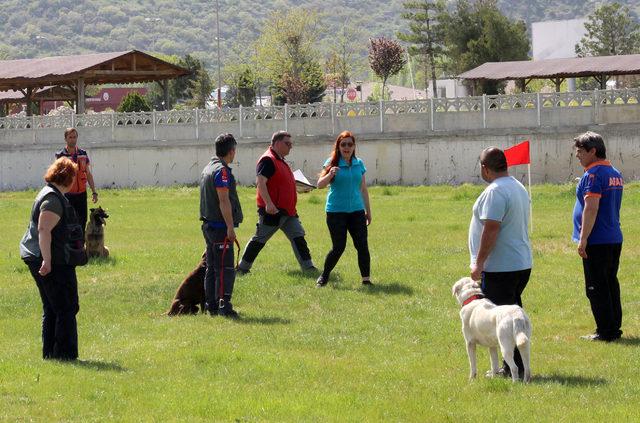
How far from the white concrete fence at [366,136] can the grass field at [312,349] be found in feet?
61.0

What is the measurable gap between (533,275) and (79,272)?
20.6 feet

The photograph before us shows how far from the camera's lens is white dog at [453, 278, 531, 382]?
9.14m

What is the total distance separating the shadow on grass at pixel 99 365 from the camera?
10.4 metres

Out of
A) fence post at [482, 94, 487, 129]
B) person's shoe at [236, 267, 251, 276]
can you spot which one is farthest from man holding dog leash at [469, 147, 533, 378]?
fence post at [482, 94, 487, 129]

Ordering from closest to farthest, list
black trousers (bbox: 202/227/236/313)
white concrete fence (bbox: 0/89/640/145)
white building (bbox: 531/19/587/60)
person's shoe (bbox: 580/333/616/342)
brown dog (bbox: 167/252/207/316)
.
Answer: person's shoe (bbox: 580/333/616/342) → black trousers (bbox: 202/227/236/313) → brown dog (bbox: 167/252/207/316) → white concrete fence (bbox: 0/89/640/145) → white building (bbox: 531/19/587/60)

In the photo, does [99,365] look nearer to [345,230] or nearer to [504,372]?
[504,372]

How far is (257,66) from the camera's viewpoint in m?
96.4

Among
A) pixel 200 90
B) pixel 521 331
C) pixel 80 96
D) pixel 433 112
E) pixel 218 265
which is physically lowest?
pixel 521 331

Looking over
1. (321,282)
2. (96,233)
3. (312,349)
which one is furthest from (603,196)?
(96,233)

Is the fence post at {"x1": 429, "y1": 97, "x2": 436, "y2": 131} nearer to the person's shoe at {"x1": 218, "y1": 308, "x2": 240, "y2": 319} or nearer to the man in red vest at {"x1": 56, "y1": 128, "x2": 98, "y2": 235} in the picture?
→ the man in red vest at {"x1": 56, "y1": 128, "x2": 98, "y2": 235}

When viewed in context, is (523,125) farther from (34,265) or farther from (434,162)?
(34,265)

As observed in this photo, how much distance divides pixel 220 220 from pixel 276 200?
3.10 metres

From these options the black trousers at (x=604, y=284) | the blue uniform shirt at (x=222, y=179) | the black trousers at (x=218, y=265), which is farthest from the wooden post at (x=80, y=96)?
the black trousers at (x=604, y=284)

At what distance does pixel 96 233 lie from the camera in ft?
62.6
